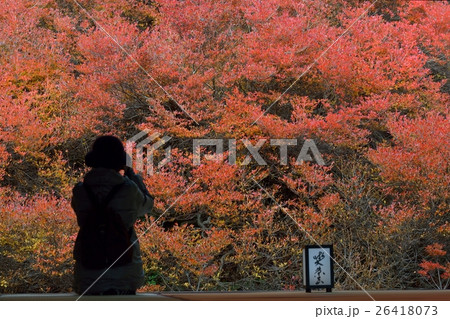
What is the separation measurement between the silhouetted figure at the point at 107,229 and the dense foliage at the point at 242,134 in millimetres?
6329

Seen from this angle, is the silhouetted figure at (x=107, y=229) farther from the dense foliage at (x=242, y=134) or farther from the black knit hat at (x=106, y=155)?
the dense foliage at (x=242, y=134)

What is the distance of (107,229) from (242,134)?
7375 millimetres

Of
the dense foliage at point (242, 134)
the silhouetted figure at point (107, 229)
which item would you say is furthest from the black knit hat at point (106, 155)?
the dense foliage at point (242, 134)

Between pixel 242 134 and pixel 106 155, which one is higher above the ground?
pixel 242 134

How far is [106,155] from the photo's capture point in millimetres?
3219

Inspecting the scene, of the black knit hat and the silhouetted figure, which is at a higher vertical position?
the black knit hat

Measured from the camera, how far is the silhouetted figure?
3129 mm

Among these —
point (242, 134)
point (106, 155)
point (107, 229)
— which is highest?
point (242, 134)

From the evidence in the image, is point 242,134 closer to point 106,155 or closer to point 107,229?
point 106,155

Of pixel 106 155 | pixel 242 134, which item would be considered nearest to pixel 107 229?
pixel 106 155

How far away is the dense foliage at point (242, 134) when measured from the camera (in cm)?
977

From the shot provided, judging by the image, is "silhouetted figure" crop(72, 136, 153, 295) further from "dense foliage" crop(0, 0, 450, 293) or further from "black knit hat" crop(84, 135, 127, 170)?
"dense foliage" crop(0, 0, 450, 293)

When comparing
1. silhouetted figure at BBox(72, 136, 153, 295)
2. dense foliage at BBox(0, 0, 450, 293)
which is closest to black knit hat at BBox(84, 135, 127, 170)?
silhouetted figure at BBox(72, 136, 153, 295)

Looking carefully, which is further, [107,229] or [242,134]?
[242,134]
